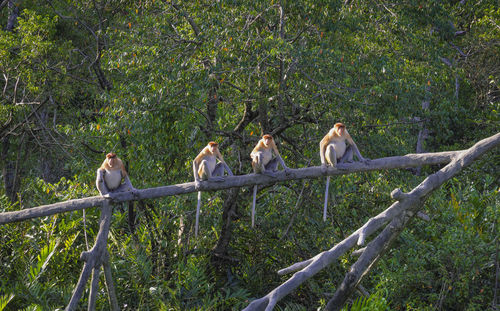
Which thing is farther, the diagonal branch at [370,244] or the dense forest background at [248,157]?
the dense forest background at [248,157]

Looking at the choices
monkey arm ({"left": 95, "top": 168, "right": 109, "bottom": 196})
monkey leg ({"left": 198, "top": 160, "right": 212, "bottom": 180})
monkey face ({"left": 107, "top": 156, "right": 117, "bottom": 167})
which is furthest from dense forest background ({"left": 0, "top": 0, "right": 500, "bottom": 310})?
monkey arm ({"left": 95, "top": 168, "right": 109, "bottom": 196})

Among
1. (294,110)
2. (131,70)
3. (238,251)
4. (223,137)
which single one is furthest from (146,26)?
(238,251)

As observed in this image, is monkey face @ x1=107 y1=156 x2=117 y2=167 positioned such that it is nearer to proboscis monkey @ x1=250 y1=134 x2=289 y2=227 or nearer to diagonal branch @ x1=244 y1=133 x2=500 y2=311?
proboscis monkey @ x1=250 y1=134 x2=289 y2=227

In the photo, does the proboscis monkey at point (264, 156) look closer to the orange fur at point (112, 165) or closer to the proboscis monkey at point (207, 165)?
the proboscis monkey at point (207, 165)

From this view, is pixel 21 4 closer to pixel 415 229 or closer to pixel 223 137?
pixel 223 137

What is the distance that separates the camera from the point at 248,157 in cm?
799

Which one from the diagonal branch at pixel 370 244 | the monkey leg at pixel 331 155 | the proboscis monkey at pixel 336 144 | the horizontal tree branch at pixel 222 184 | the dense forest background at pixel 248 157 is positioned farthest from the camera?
the dense forest background at pixel 248 157

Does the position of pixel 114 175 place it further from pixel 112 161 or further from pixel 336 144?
pixel 336 144

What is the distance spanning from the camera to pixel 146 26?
8469mm

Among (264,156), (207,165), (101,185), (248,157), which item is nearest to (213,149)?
(207,165)

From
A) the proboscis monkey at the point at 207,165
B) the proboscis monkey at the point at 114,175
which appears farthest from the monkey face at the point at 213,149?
the proboscis monkey at the point at 114,175

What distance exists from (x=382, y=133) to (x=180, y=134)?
8.56 feet

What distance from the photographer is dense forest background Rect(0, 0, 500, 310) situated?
7.10 metres

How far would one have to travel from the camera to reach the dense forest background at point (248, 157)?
710 centimetres
